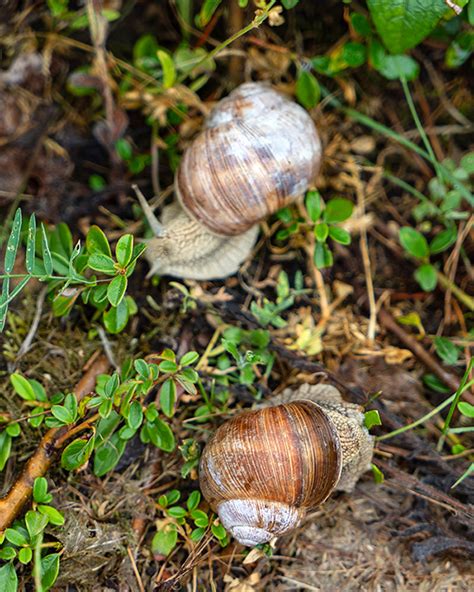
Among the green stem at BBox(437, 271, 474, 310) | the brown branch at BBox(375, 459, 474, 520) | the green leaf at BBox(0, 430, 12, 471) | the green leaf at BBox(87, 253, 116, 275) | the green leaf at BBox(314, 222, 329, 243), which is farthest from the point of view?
the green stem at BBox(437, 271, 474, 310)

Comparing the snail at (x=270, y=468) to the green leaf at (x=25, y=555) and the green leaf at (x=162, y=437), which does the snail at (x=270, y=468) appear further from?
the green leaf at (x=25, y=555)

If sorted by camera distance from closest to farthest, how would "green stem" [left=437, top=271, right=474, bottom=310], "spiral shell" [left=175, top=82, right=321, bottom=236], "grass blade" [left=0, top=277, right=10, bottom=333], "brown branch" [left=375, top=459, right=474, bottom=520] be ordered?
"grass blade" [left=0, top=277, right=10, bottom=333] → "brown branch" [left=375, top=459, right=474, bottom=520] → "spiral shell" [left=175, top=82, right=321, bottom=236] → "green stem" [left=437, top=271, right=474, bottom=310]

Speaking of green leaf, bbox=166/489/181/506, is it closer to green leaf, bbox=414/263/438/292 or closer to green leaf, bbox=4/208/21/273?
green leaf, bbox=4/208/21/273

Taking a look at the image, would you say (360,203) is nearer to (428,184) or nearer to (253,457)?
(428,184)

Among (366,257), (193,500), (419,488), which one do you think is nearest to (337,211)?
(366,257)

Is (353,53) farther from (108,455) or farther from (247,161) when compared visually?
(108,455)

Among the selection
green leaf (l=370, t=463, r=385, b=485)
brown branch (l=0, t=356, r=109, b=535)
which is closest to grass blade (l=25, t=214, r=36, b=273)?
brown branch (l=0, t=356, r=109, b=535)

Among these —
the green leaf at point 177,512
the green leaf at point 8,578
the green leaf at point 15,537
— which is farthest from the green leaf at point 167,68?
the green leaf at point 8,578
